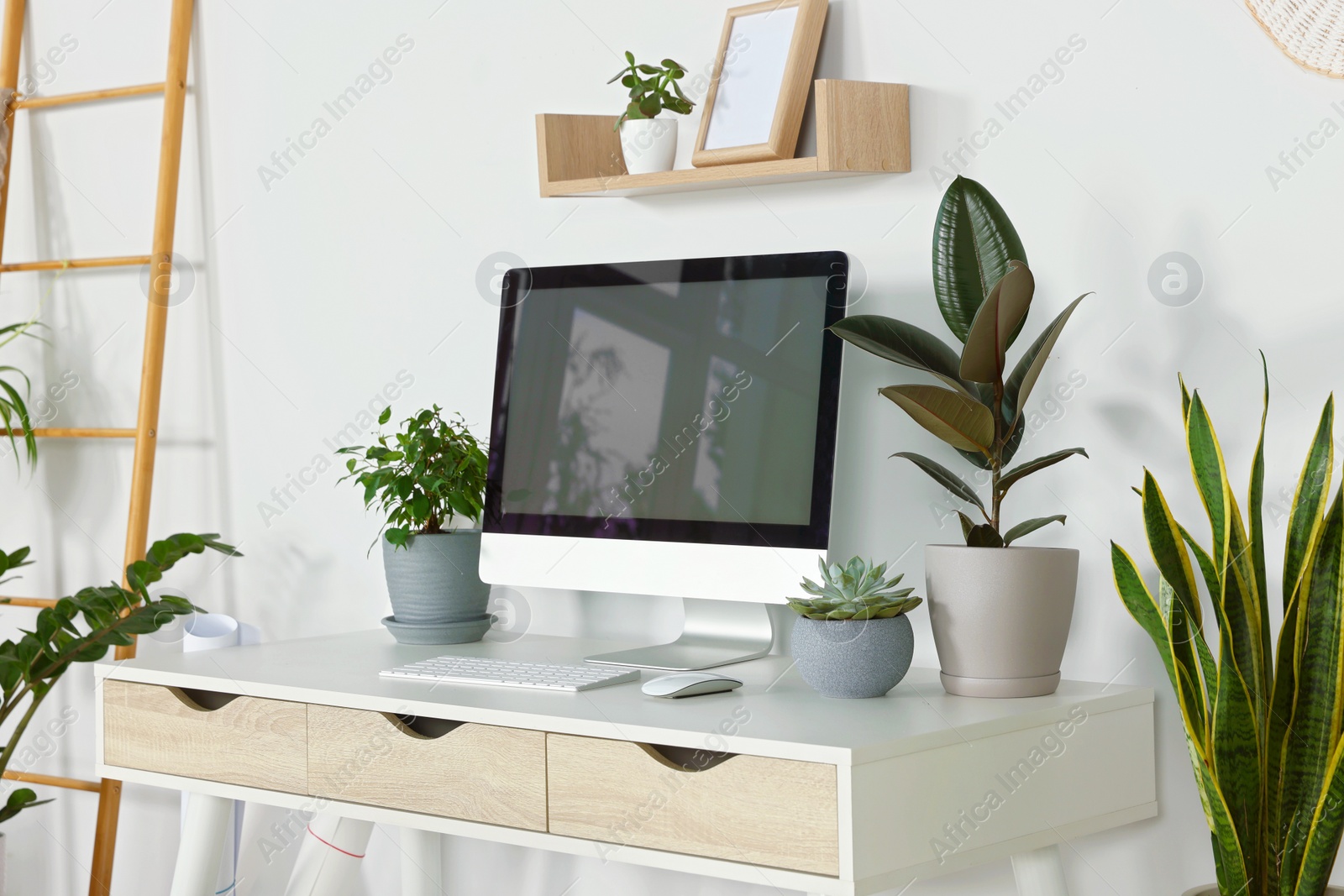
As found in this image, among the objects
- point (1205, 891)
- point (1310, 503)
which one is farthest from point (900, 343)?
point (1205, 891)

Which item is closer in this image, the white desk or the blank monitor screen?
the white desk

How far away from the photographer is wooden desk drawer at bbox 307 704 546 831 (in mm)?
1431

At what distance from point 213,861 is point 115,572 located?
3.28 ft

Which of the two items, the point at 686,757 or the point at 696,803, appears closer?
the point at 696,803

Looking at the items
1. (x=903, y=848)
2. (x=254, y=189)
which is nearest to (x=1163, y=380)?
(x=903, y=848)

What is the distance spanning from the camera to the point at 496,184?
2.20 meters

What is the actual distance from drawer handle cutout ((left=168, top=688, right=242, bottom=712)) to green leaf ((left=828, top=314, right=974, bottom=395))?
0.93 metres

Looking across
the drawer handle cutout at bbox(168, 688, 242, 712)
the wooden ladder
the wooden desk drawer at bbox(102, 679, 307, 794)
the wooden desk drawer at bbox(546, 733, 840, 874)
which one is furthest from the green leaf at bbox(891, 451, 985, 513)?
the wooden ladder

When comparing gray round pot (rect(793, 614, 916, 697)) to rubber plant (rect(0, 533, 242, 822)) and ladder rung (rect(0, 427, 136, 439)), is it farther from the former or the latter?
ladder rung (rect(0, 427, 136, 439))

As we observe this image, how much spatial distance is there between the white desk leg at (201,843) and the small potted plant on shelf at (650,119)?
43.1 inches

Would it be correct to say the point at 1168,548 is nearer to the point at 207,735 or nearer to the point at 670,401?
the point at 670,401

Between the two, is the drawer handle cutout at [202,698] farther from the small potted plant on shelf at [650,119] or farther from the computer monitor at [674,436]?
the small potted plant on shelf at [650,119]

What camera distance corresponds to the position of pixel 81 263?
2592 millimetres

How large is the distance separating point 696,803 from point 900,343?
1.90ft
